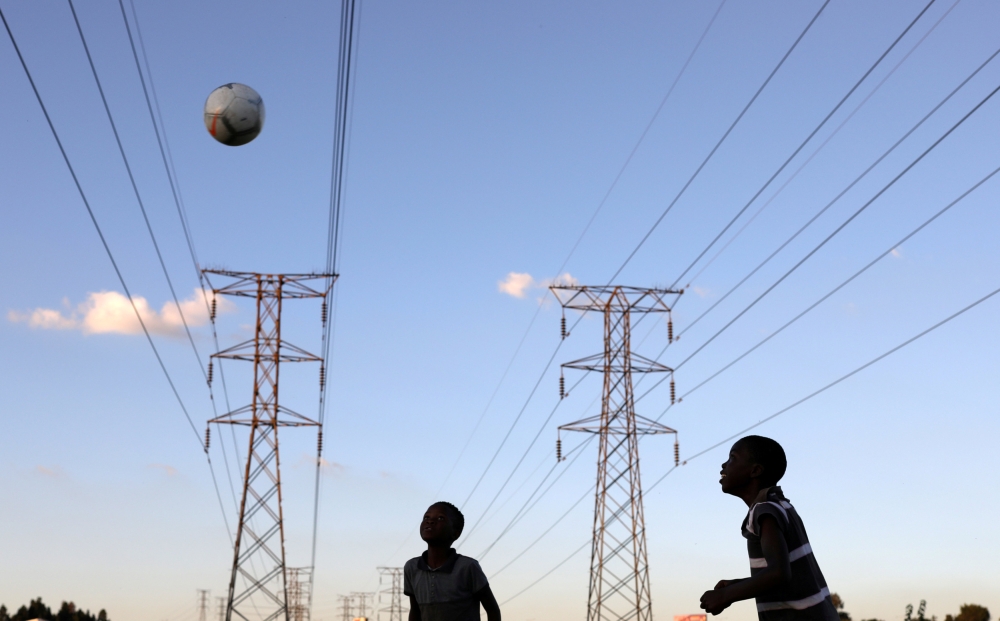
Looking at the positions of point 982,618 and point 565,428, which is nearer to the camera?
point 565,428

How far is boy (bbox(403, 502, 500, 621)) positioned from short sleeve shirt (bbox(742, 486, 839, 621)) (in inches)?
117

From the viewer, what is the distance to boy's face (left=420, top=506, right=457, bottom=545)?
836cm

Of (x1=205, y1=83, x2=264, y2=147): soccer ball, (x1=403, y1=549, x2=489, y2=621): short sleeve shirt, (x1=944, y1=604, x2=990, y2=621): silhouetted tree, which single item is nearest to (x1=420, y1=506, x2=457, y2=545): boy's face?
(x1=403, y1=549, x2=489, y2=621): short sleeve shirt

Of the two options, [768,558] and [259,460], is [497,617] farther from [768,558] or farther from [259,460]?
[259,460]

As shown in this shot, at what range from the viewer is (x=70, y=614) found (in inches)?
4365

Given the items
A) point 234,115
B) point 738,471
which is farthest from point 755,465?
point 234,115

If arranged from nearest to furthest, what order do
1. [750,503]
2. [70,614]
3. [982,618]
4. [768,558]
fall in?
1. [768,558]
2. [750,503]
3. [982,618]
4. [70,614]

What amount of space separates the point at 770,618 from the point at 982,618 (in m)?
75.2

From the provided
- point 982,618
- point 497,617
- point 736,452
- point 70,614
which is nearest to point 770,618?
point 736,452

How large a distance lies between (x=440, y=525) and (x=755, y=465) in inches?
120

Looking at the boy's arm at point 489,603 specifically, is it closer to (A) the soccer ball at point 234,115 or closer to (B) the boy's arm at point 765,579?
(B) the boy's arm at point 765,579

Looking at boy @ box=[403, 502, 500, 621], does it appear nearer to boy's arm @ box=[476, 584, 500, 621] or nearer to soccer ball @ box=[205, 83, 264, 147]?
boy's arm @ box=[476, 584, 500, 621]

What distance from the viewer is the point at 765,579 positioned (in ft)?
18.3

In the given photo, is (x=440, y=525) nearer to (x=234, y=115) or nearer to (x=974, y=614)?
(x=234, y=115)
